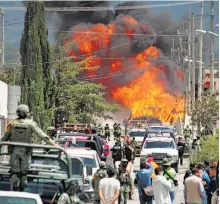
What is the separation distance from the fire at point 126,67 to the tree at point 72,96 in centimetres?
4082

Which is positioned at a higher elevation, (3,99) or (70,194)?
(70,194)

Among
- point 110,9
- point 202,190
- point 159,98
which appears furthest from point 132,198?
point 110,9

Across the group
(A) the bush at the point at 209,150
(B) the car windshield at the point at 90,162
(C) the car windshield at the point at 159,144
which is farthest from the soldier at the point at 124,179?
(C) the car windshield at the point at 159,144

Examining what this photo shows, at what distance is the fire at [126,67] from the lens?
104381mm

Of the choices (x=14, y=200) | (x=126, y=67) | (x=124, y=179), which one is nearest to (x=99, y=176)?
(x=124, y=179)

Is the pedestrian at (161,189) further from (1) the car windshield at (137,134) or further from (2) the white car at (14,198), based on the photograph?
(1) the car windshield at (137,134)

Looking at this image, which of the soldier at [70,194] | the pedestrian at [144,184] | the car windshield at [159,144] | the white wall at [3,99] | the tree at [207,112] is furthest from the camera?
the tree at [207,112]

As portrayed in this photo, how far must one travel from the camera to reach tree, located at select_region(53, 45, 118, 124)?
193 feet

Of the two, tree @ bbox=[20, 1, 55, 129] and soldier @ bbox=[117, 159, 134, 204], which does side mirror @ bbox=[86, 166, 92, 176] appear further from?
tree @ bbox=[20, 1, 55, 129]

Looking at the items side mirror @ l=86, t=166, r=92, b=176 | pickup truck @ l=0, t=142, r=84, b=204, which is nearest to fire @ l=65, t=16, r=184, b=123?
side mirror @ l=86, t=166, r=92, b=176

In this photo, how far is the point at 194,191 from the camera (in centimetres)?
1845

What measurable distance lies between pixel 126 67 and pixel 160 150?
76.2 meters

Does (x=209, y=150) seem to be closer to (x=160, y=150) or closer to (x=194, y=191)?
(x=160, y=150)

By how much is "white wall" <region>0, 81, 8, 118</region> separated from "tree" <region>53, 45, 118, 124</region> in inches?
707
